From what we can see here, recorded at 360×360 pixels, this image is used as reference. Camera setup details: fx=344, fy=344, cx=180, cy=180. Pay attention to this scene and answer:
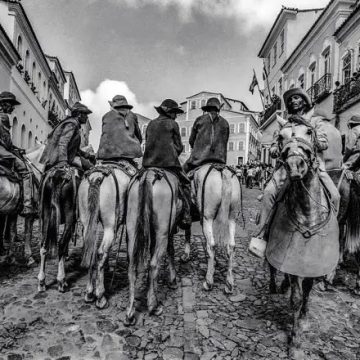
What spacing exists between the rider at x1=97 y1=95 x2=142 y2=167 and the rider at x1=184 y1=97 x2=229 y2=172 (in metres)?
1.11

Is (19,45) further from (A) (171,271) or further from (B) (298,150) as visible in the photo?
(B) (298,150)

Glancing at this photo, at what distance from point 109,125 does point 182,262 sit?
3168 mm

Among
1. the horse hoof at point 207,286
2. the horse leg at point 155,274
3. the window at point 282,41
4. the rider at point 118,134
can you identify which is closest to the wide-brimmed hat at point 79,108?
the rider at point 118,134

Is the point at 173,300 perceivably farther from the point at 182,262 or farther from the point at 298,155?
the point at 298,155

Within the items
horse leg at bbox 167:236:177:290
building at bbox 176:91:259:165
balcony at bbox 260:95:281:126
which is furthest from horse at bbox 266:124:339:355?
building at bbox 176:91:259:165

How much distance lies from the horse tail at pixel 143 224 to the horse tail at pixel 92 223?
717 millimetres

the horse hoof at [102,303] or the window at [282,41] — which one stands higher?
the window at [282,41]

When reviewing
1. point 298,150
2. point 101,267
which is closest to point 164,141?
point 101,267

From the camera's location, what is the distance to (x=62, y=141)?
18.0ft

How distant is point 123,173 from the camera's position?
5.02m

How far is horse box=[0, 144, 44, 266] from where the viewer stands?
5758 millimetres

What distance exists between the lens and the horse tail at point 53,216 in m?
5.26

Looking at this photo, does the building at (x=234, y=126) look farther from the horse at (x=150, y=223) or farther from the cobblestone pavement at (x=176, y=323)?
the horse at (x=150, y=223)

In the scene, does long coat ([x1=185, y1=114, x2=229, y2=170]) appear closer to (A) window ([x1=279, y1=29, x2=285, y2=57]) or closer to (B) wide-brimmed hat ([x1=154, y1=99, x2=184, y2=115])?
(B) wide-brimmed hat ([x1=154, y1=99, x2=184, y2=115])
